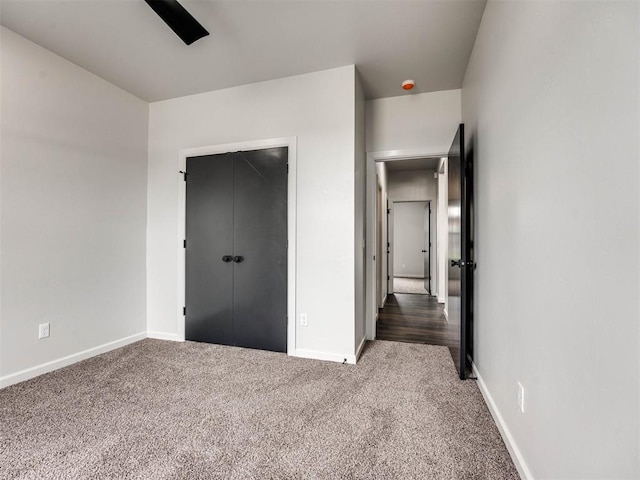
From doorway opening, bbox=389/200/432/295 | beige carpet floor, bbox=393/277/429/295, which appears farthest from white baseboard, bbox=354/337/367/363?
doorway opening, bbox=389/200/432/295

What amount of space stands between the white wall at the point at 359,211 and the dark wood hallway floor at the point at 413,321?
57 centimetres

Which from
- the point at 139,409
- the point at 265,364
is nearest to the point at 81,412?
the point at 139,409

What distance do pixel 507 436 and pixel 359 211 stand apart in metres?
1.95

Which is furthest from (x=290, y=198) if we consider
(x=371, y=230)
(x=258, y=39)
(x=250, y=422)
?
(x=250, y=422)

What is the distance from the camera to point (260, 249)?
114 inches

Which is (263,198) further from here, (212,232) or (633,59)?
(633,59)

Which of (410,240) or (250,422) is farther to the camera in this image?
(410,240)

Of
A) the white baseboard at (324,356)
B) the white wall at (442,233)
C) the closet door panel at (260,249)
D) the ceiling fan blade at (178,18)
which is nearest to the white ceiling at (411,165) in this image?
the white wall at (442,233)

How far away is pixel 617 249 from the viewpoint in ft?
2.40

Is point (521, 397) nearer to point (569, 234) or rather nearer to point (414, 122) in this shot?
point (569, 234)

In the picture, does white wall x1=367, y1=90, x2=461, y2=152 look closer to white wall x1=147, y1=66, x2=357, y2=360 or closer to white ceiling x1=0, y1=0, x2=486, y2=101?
white ceiling x1=0, y1=0, x2=486, y2=101

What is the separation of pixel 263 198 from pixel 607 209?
2.50 m

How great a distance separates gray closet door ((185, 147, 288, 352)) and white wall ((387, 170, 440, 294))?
385 centimetres

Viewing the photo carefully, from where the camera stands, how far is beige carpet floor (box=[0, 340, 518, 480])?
1384 mm
